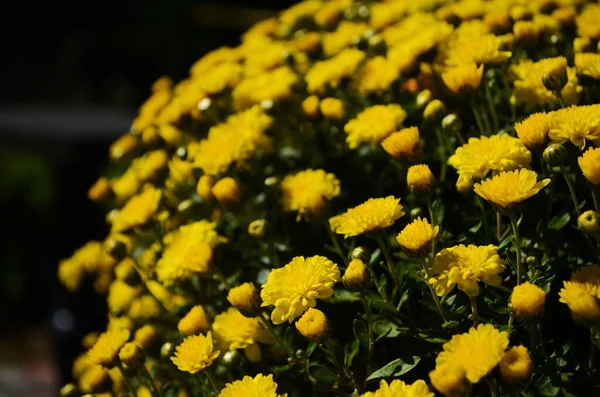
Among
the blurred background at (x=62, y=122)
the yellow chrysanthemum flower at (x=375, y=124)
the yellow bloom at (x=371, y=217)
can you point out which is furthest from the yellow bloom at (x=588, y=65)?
the blurred background at (x=62, y=122)

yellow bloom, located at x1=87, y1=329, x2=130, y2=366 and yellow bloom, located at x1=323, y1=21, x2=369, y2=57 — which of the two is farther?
yellow bloom, located at x1=323, y1=21, x2=369, y2=57

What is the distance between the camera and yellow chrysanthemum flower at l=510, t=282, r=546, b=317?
812mm

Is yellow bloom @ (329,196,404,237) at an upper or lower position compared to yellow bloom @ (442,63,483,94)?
lower

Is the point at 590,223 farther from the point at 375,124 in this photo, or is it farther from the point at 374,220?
the point at 375,124

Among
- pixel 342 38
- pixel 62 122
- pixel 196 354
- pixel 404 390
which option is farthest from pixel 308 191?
pixel 62 122

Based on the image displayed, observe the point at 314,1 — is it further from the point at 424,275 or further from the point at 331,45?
the point at 424,275

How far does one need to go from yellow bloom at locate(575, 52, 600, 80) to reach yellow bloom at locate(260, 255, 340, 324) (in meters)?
0.51

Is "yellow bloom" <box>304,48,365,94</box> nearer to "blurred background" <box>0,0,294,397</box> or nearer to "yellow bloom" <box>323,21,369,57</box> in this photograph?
"yellow bloom" <box>323,21,369,57</box>

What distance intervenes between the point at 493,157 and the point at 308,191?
0.30m

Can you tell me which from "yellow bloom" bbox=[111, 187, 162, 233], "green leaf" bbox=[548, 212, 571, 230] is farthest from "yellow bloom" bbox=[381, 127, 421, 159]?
"yellow bloom" bbox=[111, 187, 162, 233]

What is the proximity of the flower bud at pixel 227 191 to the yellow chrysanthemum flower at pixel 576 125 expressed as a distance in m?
0.51

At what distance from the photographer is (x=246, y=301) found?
995mm

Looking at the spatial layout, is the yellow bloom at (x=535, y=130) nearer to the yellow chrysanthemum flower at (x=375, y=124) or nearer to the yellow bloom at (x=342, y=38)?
the yellow chrysanthemum flower at (x=375, y=124)

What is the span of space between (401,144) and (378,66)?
0.29 meters
